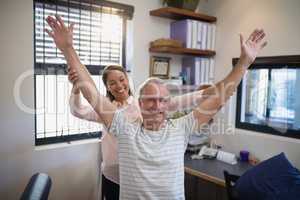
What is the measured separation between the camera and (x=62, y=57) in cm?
236

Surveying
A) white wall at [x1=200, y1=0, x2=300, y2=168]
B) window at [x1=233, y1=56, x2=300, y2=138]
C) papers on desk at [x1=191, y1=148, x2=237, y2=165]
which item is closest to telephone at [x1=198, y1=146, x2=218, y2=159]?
papers on desk at [x1=191, y1=148, x2=237, y2=165]

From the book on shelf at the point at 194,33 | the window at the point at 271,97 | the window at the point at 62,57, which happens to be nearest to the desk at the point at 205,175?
the window at the point at 271,97

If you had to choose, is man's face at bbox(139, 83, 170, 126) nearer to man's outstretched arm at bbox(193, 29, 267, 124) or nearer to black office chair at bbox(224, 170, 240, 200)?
man's outstretched arm at bbox(193, 29, 267, 124)

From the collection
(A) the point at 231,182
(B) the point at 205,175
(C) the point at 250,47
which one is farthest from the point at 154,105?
(B) the point at 205,175

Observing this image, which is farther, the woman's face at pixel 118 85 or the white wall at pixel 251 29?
the white wall at pixel 251 29

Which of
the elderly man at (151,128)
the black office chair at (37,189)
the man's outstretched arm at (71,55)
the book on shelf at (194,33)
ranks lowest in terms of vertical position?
the black office chair at (37,189)

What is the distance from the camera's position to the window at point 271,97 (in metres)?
2.49

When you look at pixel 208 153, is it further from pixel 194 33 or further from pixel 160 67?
pixel 194 33

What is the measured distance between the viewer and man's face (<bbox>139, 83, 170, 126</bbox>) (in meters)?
1.25

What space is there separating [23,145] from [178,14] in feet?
5.84

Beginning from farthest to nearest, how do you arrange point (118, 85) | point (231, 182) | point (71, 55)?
1. point (231, 182)
2. point (118, 85)
3. point (71, 55)

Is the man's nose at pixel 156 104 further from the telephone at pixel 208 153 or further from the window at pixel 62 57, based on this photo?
the telephone at pixel 208 153

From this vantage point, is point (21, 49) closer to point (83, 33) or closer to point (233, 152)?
point (83, 33)

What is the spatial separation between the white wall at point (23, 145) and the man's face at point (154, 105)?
1.24m
